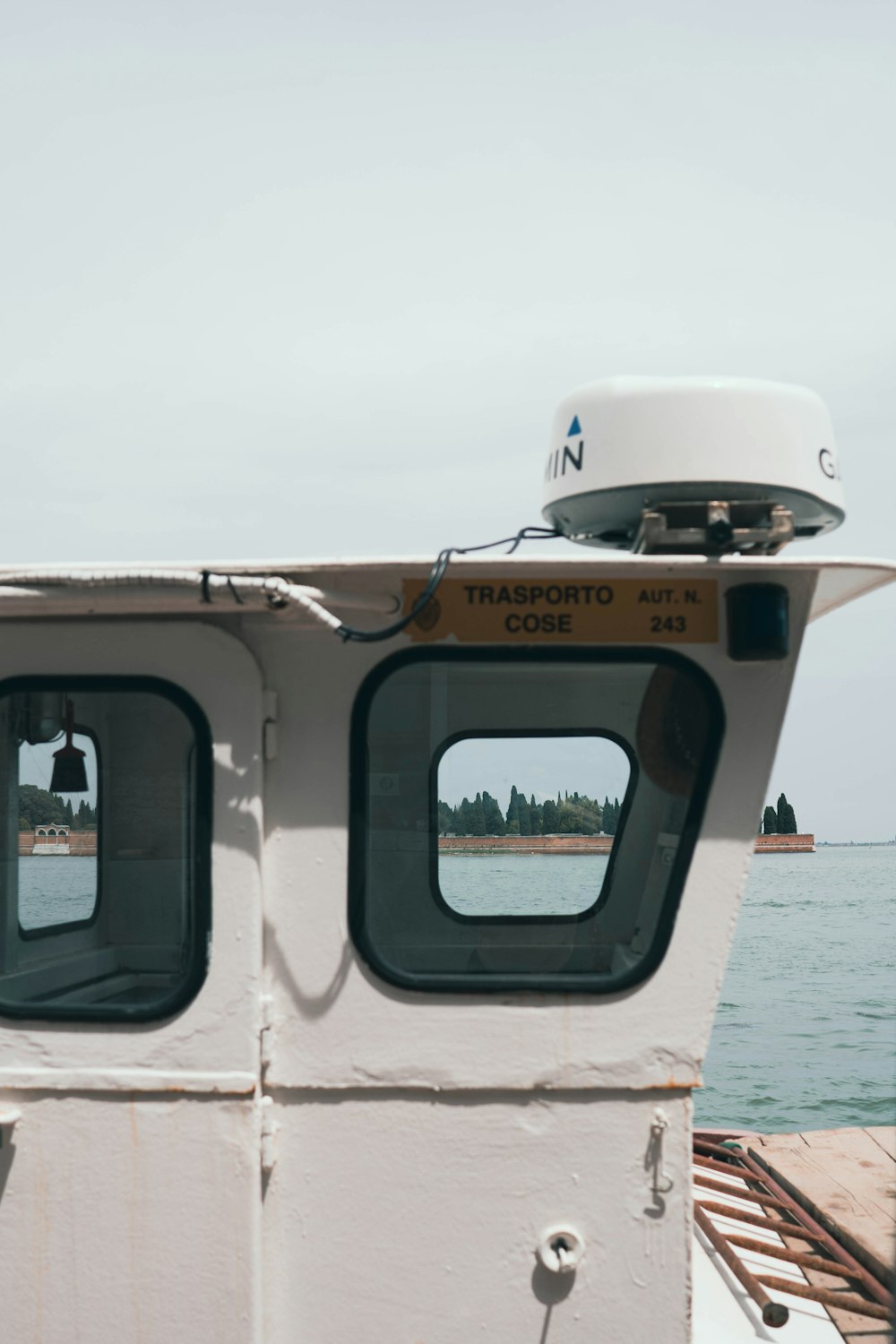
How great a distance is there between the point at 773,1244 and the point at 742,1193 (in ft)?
2.08

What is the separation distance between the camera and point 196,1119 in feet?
9.35

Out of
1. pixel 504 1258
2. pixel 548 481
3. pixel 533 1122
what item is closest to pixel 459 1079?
pixel 533 1122

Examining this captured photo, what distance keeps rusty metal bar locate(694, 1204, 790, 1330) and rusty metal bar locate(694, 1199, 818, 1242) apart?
0.19 ft

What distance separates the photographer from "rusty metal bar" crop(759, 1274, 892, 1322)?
3.52 meters

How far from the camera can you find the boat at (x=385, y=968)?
2828 millimetres

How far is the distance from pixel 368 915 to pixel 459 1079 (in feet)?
1.43

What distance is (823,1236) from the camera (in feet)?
13.8

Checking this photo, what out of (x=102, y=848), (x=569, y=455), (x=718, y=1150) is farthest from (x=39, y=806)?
(x=718, y=1150)

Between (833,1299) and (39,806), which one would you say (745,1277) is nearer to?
(833,1299)

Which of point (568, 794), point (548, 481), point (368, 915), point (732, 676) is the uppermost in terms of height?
point (548, 481)

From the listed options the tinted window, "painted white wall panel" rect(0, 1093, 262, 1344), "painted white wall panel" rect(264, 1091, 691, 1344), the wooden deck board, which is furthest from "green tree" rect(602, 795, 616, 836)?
the wooden deck board

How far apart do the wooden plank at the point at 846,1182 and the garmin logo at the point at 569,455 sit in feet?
8.16

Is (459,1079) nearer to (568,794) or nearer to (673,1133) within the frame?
(673,1133)

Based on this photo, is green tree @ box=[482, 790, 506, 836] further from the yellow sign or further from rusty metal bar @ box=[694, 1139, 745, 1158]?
rusty metal bar @ box=[694, 1139, 745, 1158]
